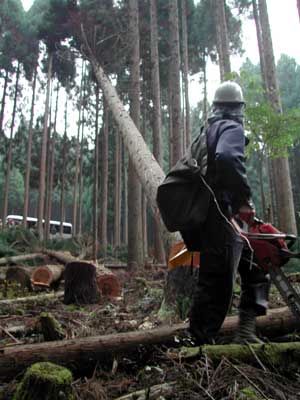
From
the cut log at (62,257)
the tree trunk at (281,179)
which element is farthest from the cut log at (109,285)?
the tree trunk at (281,179)

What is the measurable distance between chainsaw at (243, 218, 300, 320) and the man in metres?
0.10

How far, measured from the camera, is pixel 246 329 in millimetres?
2920

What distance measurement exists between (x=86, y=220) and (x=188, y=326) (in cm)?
4300

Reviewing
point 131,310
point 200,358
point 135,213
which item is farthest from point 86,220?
point 200,358

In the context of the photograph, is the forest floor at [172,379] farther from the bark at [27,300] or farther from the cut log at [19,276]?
the cut log at [19,276]

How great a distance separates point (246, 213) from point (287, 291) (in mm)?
612

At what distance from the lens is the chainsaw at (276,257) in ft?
8.93

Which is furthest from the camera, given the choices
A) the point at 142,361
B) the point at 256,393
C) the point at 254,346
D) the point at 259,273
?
the point at 259,273

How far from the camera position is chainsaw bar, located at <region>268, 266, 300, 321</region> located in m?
2.72

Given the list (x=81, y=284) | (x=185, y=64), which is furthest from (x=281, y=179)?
(x=185, y=64)

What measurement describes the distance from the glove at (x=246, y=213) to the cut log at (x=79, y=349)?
937 millimetres

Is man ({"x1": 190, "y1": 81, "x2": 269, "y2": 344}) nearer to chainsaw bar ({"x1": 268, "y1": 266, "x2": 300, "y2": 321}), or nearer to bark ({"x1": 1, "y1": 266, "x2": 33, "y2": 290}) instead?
chainsaw bar ({"x1": 268, "y1": 266, "x2": 300, "y2": 321})

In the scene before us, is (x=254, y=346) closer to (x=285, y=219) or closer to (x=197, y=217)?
(x=197, y=217)

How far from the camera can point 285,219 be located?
401 inches
